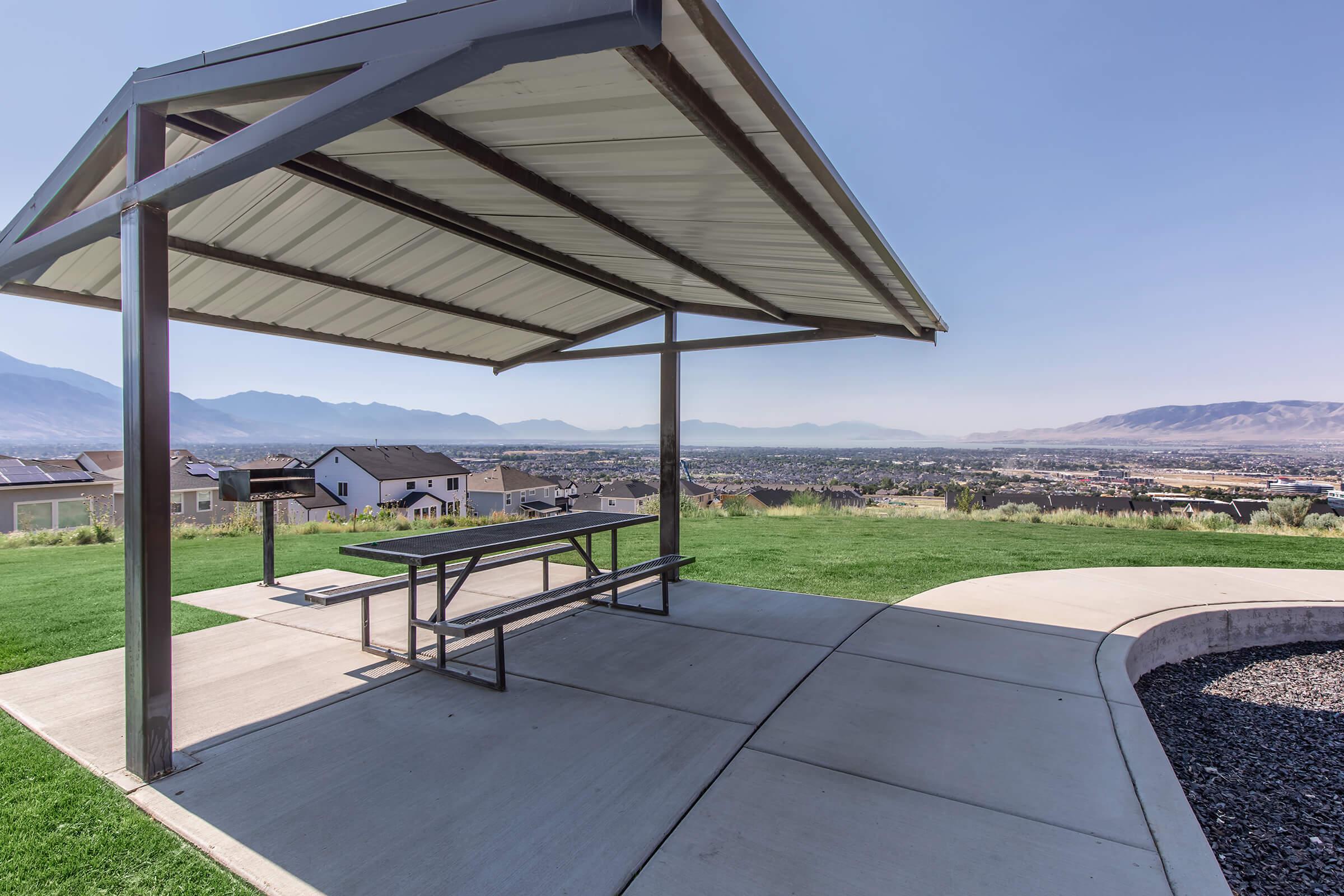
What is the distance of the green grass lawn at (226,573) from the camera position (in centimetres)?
204

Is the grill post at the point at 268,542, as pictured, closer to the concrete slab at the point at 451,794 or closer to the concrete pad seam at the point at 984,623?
the concrete slab at the point at 451,794

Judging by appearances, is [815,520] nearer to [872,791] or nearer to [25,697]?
[872,791]

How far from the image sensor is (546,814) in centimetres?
238

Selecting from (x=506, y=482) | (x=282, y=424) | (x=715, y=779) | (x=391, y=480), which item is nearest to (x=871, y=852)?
(x=715, y=779)

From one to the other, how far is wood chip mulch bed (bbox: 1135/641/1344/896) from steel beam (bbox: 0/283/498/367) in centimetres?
618

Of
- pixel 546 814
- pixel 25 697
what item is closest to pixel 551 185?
pixel 546 814

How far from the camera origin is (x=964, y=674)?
4055 millimetres

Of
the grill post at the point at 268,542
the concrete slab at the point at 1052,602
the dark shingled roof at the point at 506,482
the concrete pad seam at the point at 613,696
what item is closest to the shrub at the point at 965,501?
the concrete slab at the point at 1052,602

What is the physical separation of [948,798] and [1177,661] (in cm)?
410

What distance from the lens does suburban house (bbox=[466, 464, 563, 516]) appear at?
2975 centimetres

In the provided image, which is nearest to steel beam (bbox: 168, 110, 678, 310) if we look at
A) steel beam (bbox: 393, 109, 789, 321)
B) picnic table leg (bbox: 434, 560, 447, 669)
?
steel beam (bbox: 393, 109, 789, 321)

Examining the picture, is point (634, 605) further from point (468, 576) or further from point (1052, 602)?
point (1052, 602)

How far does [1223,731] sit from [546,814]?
4237 mm

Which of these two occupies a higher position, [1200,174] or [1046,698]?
[1200,174]
